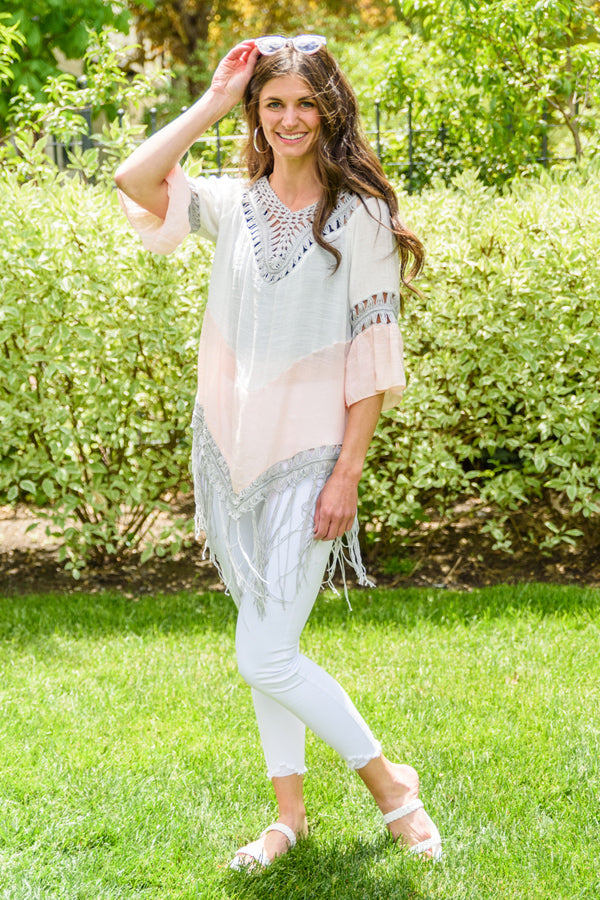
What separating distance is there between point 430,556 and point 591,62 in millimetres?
2802

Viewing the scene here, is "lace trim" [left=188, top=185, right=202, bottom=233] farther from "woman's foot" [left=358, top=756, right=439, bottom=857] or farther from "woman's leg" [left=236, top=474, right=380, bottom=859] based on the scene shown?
"woman's foot" [left=358, top=756, right=439, bottom=857]

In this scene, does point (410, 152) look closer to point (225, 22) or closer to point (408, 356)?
point (408, 356)

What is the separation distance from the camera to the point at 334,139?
224 cm

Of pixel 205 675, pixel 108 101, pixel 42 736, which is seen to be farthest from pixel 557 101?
pixel 42 736

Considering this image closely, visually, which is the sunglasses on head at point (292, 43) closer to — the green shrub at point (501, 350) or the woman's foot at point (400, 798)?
the woman's foot at point (400, 798)

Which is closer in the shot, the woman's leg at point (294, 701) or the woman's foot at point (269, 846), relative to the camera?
the woman's leg at point (294, 701)

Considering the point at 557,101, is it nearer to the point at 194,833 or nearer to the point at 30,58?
the point at 30,58

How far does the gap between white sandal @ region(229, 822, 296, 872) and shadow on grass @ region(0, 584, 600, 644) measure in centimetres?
159

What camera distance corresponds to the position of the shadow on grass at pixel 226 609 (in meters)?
4.05

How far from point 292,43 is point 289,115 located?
6.9 inches

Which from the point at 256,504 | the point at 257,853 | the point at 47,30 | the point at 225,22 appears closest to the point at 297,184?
the point at 256,504

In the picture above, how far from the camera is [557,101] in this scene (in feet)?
19.4

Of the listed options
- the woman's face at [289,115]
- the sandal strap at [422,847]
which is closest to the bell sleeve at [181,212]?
the woman's face at [289,115]

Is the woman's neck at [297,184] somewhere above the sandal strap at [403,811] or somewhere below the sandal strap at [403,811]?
above
